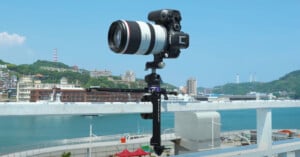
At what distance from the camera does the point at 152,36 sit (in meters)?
1.60

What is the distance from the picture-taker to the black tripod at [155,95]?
1.62 metres

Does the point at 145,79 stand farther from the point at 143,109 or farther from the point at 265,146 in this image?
the point at 265,146

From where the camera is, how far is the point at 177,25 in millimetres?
1744

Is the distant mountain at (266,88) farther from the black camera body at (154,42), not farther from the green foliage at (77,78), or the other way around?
the black camera body at (154,42)

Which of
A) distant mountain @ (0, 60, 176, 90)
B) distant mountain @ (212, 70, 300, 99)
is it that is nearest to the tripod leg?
distant mountain @ (0, 60, 176, 90)

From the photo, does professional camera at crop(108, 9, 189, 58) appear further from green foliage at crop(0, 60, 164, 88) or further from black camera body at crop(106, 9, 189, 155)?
green foliage at crop(0, 60, 164, 88)

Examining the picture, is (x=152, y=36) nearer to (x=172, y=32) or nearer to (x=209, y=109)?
(x=172, y=32)

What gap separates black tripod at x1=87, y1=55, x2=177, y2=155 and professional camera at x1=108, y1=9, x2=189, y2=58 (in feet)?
0.23

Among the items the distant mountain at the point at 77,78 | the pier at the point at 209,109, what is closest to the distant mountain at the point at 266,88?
the distant mountain at the point at 77,78

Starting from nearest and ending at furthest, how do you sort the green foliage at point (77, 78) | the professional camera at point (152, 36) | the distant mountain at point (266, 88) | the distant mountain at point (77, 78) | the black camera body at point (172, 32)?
the professional camera at point (152, 36) < the black camera body at point (172, 32) < the distant mountain at point (77, 78) < the green foliage at point (77, 78) < the distant mountain at point (266, 88)

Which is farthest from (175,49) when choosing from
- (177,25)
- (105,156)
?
(105,156)

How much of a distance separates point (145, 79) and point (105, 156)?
32.1 feet

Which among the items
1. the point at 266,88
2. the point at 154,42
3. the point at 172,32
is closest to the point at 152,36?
the point at 154,42

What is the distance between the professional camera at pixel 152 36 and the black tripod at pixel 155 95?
0.23 feet
